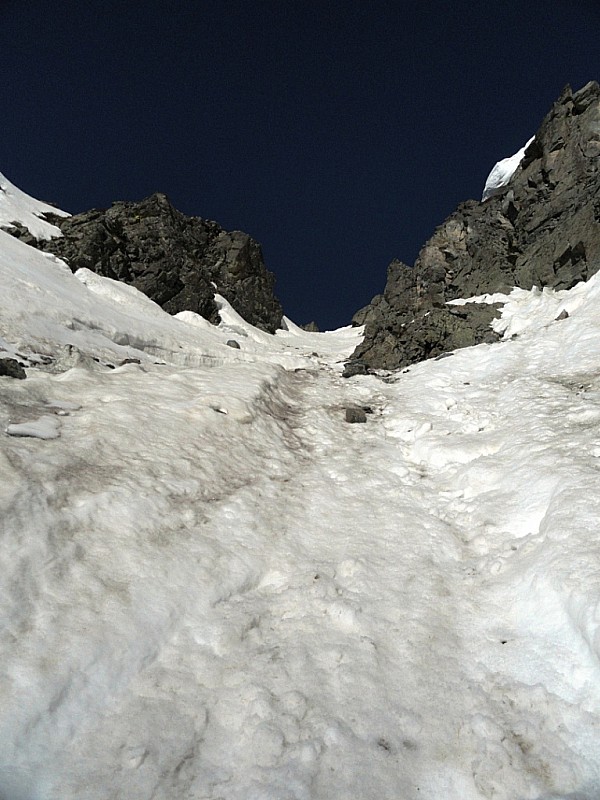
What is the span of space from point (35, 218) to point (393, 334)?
124 ft

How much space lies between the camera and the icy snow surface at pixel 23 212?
40438mm

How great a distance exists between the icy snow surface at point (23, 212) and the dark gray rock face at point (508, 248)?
31.2m

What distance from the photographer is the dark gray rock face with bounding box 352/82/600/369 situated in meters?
26.5

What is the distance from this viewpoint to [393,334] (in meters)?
27.9

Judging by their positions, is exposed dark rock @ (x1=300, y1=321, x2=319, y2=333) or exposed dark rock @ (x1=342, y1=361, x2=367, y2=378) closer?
exposed dark rock @ (x1=342, y1=361, x2=367, y2=378)

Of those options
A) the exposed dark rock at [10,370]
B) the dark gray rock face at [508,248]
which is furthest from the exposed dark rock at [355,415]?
the dark gray rock face at [508,248]

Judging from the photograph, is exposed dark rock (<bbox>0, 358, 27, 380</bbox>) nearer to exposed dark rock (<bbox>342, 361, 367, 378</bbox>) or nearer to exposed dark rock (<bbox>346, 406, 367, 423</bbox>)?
exposed dark rock (<bbox>346, 406, 367, 423</bbox>)

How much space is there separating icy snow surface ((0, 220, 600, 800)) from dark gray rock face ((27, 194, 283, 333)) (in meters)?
32.8

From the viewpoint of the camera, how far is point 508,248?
35.1 m

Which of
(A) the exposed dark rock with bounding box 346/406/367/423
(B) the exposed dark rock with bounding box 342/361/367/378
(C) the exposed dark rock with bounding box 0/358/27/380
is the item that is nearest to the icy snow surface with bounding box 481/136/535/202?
(B) the exposed dark rock with bounding box 342/361/367/378

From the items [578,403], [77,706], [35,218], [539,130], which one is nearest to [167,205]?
[35,218]

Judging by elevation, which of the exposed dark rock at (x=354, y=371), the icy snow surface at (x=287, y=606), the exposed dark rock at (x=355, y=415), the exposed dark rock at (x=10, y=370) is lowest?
the icy snow surface at (x=287, y=606)

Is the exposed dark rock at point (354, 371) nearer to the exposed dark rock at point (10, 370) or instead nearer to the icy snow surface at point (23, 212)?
the exposed dark rock at point (10, 370)

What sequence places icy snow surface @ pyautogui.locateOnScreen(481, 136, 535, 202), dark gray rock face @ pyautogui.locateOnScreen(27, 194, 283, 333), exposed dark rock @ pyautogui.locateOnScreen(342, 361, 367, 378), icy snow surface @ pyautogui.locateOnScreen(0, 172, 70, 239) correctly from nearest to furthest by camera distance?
1. exposed dark rock @ pyautogui.locateOnScreen(342, 361, 367, 378)
2. icy snow surface @ pyautogui.locateOnScreen(0, 172, 70, 239)
3. dark gray rock face @ pyautogui.locateOnScreen(27, 194, 283, 333)
4. icy snow surface @ pyautogui.locateOnScreen(481, 136, 535, 202)
